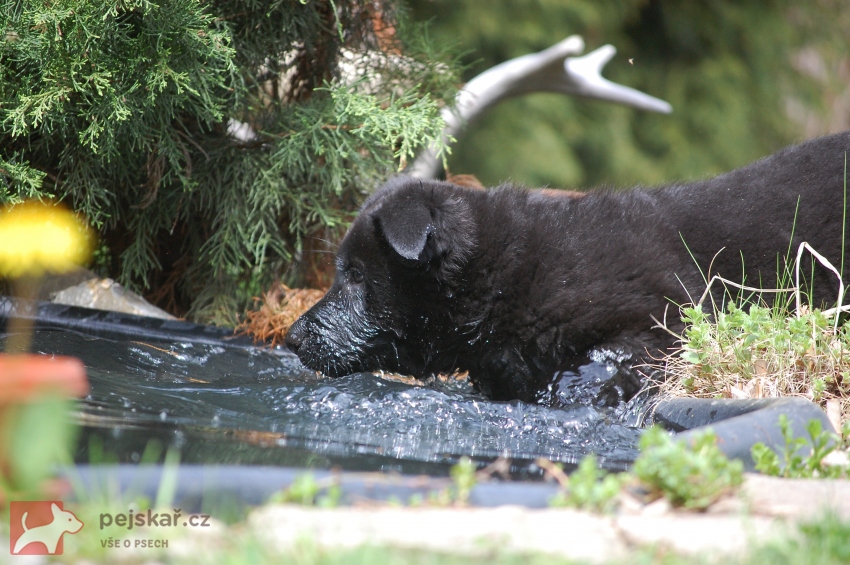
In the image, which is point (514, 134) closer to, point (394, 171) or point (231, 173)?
point (394, 171)

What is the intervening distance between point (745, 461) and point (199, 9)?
3704 mm

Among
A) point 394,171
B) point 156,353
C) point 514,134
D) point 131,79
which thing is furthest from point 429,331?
point 514,134

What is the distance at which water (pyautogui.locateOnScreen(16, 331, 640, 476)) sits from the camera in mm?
2480

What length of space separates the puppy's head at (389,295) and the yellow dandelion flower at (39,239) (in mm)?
1575

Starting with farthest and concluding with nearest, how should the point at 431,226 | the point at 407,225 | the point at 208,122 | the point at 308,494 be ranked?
the point at 208,122 → the point at 431,226 → the point at 407,225 → the point at 308,494

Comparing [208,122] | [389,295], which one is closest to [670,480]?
[389,295]

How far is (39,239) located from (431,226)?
7.54 ft

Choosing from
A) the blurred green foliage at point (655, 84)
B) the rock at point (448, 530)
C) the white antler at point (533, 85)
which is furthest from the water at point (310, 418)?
the blurred green foliage at point (655, 84)

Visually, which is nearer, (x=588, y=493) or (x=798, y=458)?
(x=588, y=493)

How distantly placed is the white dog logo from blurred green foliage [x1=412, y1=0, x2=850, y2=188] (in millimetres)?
7945

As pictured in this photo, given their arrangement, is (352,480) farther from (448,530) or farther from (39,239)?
(39,239)

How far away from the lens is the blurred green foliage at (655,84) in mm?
9617

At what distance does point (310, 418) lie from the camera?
3.20 m

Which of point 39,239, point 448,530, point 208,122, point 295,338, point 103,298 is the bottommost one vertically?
point 448,530
